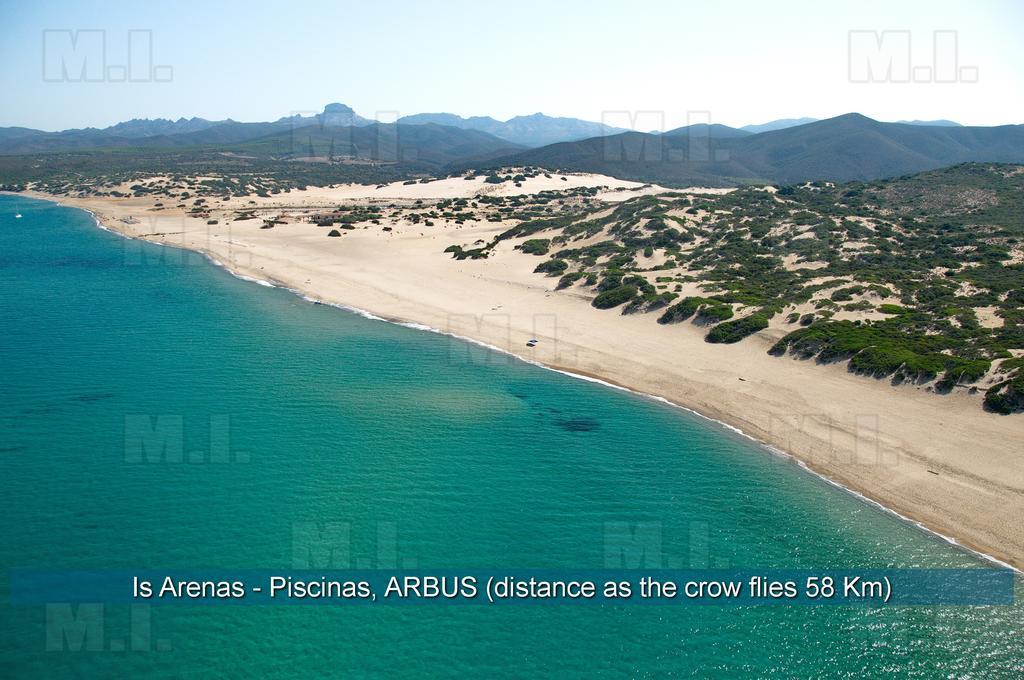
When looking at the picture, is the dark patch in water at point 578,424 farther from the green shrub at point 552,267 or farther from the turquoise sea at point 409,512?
the green shrub at point 552,267

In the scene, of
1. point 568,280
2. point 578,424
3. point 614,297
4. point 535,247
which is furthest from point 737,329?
point 535,247

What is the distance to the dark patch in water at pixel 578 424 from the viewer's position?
112 ft

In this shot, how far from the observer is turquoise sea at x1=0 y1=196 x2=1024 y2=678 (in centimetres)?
1944

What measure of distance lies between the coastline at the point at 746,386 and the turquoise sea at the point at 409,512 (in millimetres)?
1698

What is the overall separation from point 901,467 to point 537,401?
17.0 meters

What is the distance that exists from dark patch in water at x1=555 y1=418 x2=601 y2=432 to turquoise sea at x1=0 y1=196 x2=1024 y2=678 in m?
0.14

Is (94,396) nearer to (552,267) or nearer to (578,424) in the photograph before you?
(578,424)

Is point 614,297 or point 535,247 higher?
point 535,247

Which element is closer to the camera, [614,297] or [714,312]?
[714,312]

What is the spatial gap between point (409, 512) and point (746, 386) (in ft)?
68.5

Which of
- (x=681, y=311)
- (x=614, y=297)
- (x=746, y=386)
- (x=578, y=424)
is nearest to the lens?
(x=578, y=424)

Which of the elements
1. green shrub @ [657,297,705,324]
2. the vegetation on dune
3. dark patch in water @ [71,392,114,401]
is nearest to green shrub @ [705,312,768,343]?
the vegetation on dune

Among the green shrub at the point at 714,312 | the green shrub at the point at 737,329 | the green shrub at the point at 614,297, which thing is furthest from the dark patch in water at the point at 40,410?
the green shrub at the point at 714,312

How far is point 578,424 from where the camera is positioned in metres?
34.6
